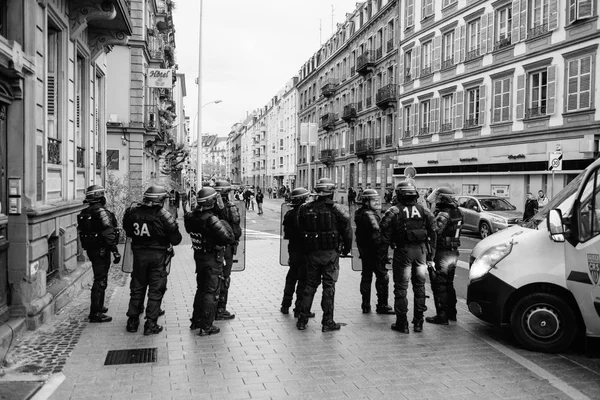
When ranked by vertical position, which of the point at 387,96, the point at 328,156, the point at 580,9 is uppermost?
the point at 580,9

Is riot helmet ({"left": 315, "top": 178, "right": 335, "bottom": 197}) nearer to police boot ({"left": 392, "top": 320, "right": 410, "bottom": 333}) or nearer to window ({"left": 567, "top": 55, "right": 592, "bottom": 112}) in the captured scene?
police boot ({"left": 392, "top": 320, "right": 410, "bottom": 333})

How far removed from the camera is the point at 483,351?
19.8 feet

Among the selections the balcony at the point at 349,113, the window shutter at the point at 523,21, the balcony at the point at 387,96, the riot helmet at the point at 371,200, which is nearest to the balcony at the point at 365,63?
the balcony at the point at 387,96

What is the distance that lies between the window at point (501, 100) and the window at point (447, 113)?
414cm

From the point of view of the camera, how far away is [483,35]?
28859 mm

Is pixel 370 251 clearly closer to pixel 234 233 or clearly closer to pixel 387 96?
pixel 234 233

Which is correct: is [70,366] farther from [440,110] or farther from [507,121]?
[440,110]

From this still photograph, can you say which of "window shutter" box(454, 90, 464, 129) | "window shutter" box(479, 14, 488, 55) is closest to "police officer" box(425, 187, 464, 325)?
"window shutter" box(479, 14, 488, 55)

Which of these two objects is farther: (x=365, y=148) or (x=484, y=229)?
(x=365, y=148)

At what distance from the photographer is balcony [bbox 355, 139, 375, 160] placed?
4527 centimetres

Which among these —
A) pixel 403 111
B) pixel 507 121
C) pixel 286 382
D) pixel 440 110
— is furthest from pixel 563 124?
pixel 286 382

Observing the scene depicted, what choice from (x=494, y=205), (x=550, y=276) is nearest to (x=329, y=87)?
(x=494, y=205)

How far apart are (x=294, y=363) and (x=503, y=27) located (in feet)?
86.2

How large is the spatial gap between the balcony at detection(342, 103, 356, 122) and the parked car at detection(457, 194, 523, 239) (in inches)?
1156
